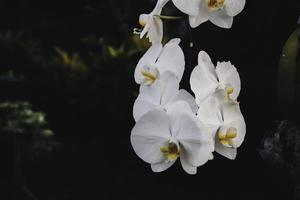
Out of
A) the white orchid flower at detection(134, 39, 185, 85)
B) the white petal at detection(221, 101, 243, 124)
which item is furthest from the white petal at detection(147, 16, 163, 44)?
the white petal at detection(221, 101, 243, 124)

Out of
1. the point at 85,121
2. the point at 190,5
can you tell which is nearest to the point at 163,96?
the point at 190,5

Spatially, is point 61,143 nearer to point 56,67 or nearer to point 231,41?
point 56,67

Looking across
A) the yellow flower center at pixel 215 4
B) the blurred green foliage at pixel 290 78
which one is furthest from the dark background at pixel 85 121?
the yellow flower center at pixel 215 4

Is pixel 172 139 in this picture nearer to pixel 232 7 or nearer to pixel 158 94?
pixel 158 94

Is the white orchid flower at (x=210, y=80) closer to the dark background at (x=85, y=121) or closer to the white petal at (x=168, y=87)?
the white petal at (x=168, y=87)

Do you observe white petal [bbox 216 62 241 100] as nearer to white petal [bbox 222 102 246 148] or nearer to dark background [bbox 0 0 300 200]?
white petal [bbox 222 102 246 148]

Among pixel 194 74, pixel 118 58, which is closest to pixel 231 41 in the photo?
pixel 194 74
